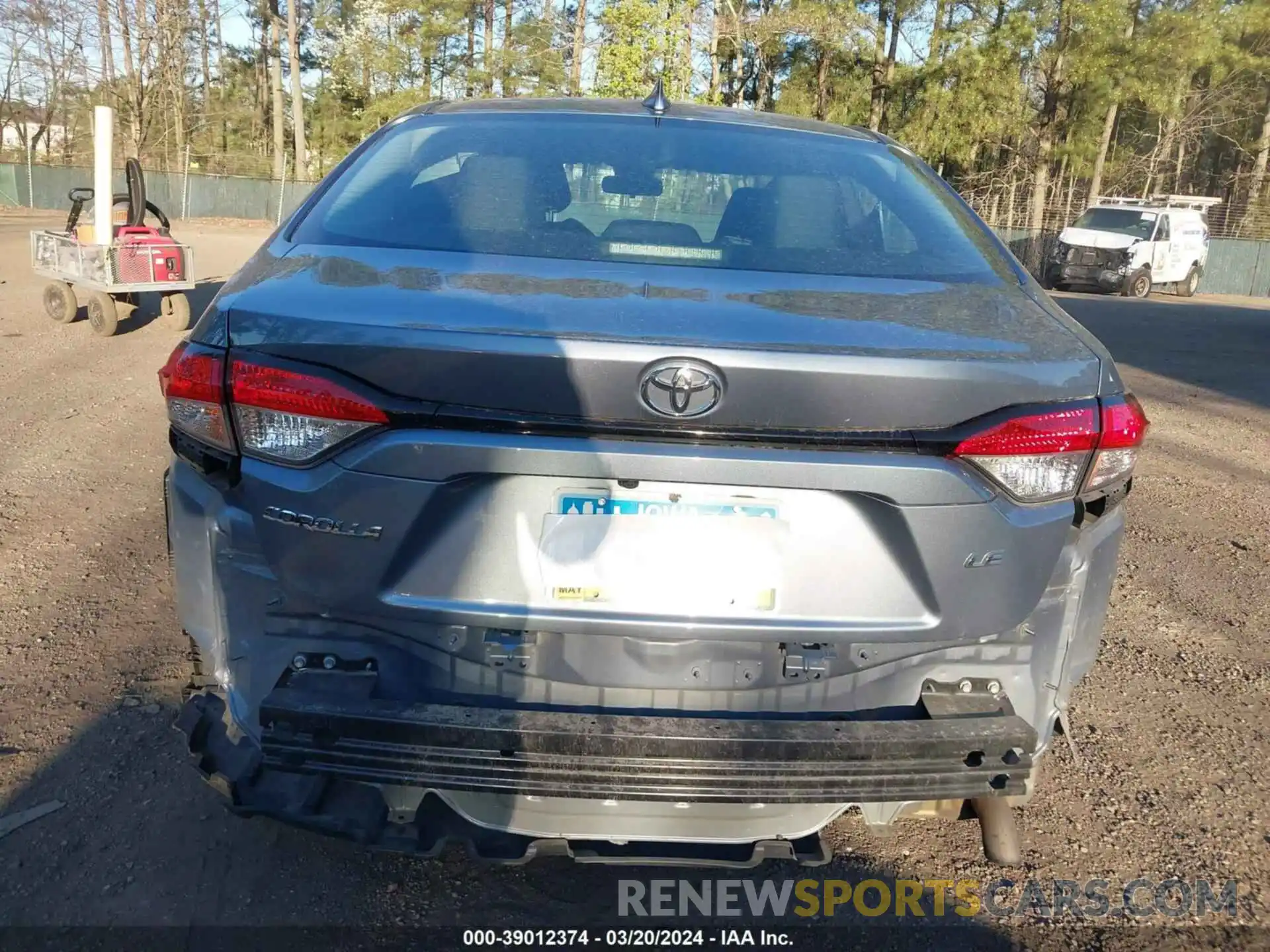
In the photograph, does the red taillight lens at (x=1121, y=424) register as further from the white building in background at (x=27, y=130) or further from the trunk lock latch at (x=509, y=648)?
the white building in background at (x=27, y=130)

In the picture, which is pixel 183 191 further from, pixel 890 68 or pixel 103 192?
pixel 103 192

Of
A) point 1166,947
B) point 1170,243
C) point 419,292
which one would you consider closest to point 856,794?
point 1166,947

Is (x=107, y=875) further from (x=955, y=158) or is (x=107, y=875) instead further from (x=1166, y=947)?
(x=955, y=158)

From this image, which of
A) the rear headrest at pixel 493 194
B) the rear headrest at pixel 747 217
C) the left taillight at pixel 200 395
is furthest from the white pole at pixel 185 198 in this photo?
the left taillight at pixel 200 395

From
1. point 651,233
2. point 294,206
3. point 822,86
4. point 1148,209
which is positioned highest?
point 822,86

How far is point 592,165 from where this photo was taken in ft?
9.62

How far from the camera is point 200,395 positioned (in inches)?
81.2

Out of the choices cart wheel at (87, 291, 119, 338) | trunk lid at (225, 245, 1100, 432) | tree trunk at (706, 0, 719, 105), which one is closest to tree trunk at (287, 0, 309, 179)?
tree trunk at (706, 0, 719, 105)

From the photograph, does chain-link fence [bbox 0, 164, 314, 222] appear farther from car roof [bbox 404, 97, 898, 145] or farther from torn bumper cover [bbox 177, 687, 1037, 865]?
torn bumper cover [bbox 177, 687, 1037, 865]

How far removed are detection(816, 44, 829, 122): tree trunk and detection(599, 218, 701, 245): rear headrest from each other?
121 ft

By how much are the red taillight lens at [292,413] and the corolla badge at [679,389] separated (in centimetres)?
48

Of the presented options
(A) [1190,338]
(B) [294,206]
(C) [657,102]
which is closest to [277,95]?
(B) [294,206]

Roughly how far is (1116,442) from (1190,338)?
14877 millimetres

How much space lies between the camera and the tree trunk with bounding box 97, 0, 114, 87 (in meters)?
45.5
